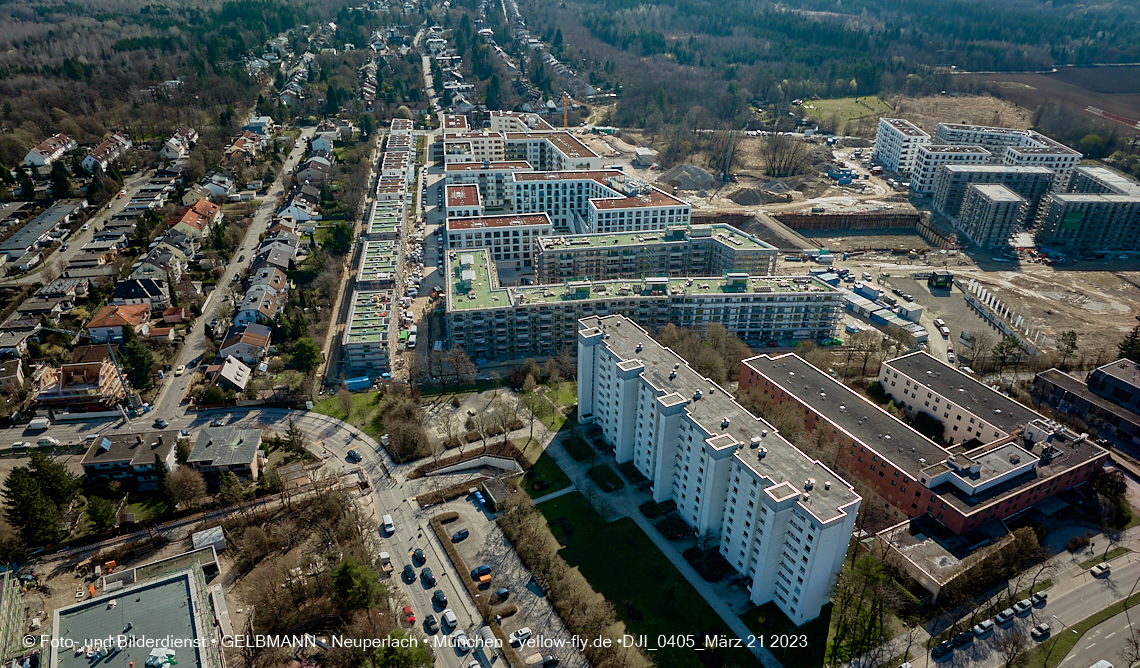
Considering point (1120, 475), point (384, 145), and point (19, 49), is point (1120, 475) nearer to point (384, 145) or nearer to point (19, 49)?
point (384, 145)

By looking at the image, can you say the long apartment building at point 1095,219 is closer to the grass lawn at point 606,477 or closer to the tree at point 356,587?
the grass lawn at point 606,477

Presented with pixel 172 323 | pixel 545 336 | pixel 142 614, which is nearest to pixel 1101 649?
pixel 545 336

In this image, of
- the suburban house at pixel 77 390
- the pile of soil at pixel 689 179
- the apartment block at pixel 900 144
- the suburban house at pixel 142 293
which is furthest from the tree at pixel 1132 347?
the suburban house at pixel 142 293

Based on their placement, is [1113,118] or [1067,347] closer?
[1067,347]

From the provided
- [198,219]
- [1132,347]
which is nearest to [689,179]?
[1132,347]

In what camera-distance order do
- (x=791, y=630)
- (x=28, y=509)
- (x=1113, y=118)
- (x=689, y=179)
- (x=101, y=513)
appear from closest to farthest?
(x=791, y=630), (x=28, y=509), (x=101, y=513), (x=689, y=179), (x=1113, y=118)

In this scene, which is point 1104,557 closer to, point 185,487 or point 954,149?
point 185,487
